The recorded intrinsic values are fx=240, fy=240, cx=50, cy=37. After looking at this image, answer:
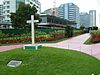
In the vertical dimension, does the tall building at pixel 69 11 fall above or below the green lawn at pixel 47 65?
above

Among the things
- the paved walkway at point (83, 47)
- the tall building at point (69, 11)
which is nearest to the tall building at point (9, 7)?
the tall building at point (69, 11)

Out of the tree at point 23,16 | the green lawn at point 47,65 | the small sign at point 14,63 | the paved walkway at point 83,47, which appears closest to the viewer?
the green lawn at point 47,65

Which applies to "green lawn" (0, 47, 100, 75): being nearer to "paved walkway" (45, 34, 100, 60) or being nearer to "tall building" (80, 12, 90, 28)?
"paved walkway" (45, 34, 100, 60)

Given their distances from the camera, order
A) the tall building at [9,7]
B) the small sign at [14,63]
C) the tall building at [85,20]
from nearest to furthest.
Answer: the small sign at [14,63] < the tall building at [9,7] < the tall building at [85,20]

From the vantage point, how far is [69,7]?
135 meters

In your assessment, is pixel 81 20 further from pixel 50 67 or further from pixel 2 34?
pixel 50 67

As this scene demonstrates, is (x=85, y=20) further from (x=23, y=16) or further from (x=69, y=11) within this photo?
(x=23, y=16)

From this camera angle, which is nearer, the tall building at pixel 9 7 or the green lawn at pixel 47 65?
the green lawn at pixel 47 65

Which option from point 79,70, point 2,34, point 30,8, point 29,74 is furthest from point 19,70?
point 30,8

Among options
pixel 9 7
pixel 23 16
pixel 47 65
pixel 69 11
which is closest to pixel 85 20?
pixel 69 11

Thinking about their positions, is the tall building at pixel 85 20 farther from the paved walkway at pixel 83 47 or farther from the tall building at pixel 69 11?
the paved walkway at pixel 83 47

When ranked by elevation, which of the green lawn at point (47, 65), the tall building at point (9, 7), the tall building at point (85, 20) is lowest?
the green lawn at point (47, 65)

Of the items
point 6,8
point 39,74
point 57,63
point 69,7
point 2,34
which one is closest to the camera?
point 39,74

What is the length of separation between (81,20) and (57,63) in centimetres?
13136
